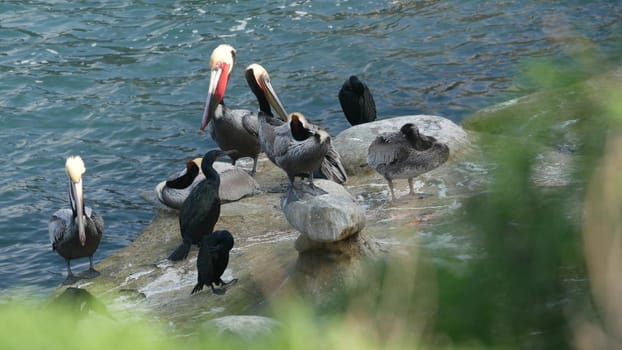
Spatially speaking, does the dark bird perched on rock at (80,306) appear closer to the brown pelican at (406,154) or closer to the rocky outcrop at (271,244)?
the rocky outcrop at (271,244)

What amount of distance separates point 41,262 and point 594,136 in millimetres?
8237

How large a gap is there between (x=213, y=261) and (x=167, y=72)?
7680 millimetres

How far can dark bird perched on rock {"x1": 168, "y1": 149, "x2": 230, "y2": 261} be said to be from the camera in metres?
8.14

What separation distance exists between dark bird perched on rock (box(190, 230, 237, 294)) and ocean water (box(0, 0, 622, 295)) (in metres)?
2.27

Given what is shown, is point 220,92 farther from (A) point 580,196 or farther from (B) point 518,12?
(A) point 580,196

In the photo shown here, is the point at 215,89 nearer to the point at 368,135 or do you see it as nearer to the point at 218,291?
the point at 368,135

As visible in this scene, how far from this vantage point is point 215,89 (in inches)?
420

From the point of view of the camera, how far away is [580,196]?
1.66 m

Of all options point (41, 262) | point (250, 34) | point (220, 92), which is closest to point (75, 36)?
point (250, 34)

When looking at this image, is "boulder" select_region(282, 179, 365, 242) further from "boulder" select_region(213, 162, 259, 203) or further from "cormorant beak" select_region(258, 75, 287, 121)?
"cormorant beak" select_region(258, 75, 287, 121)

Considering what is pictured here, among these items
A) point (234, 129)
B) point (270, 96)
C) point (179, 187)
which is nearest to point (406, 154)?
point (179, 187)

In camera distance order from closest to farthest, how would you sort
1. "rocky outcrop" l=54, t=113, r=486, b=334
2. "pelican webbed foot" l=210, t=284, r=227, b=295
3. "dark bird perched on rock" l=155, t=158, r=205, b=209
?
"rocky outcrop" l=54, t=113, r=486, b=334 → "pelican webbed foot" l=210, t=284, r=227, b=295 → "dark bird perched on rock" l=155, t=158, r=205, b=209

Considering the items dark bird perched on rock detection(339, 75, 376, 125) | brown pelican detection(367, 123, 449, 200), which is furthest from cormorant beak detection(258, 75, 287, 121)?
brown pelican detection(367, 123, 449, 200)

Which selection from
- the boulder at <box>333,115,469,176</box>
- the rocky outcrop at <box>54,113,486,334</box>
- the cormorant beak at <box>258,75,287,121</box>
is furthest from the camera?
the cormorant beak at <box>258,75,287,121</box>
